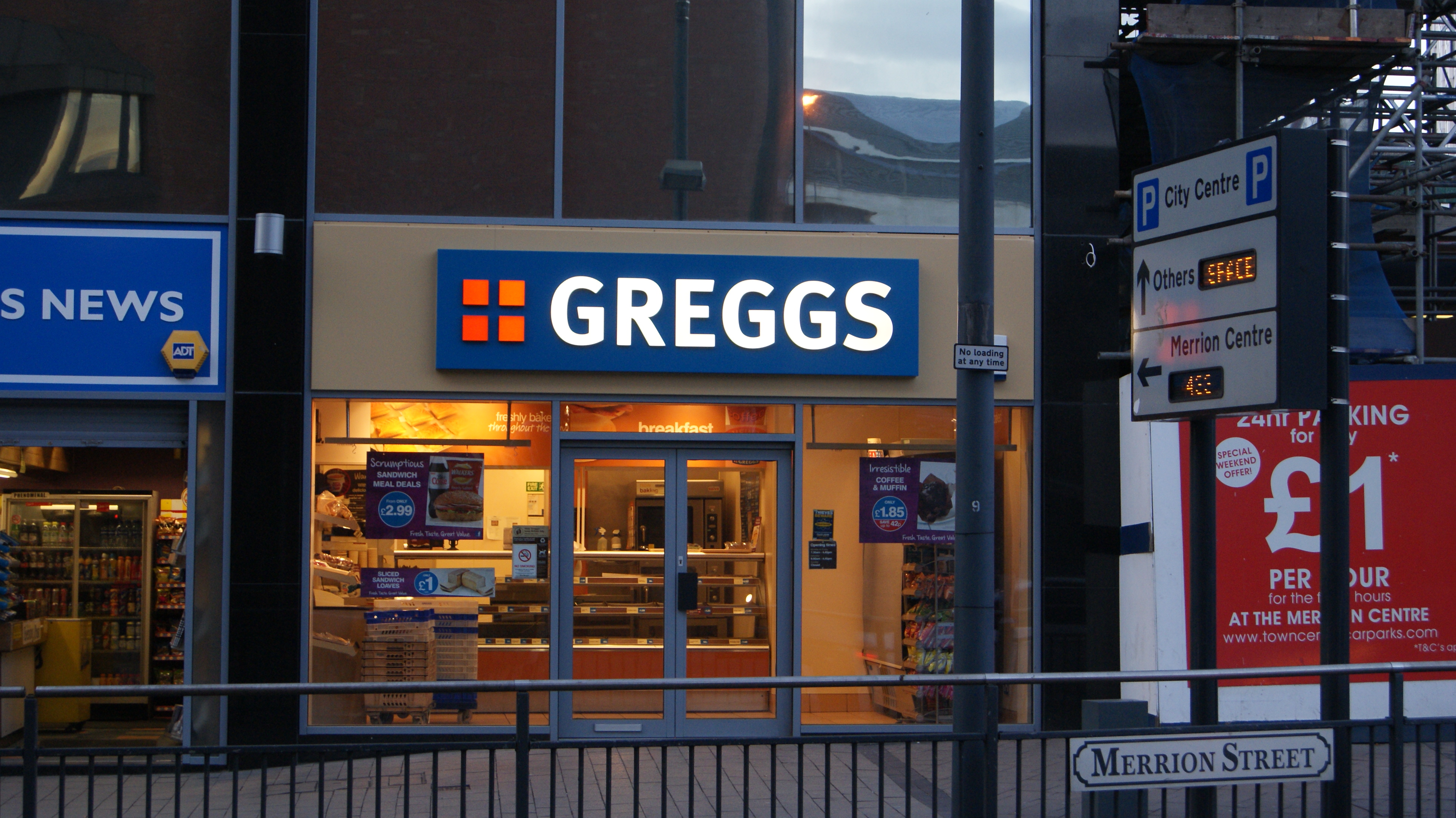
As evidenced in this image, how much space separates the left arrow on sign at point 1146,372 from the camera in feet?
19.2

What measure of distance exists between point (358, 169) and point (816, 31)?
156 inches

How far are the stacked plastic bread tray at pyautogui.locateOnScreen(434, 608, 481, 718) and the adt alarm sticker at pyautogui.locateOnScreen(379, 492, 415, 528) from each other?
0.79 metres

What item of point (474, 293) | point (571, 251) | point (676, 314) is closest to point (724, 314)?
point (676, 314)

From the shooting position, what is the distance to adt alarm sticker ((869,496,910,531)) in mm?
9914

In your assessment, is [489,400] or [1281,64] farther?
[1281,64]

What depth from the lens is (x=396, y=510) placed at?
9.59 metres

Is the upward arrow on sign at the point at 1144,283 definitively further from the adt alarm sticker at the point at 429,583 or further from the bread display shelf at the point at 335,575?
the bread display shelf at the point at 335,575

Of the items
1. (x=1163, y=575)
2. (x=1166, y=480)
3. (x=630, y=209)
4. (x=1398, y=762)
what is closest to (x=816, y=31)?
(x=630, y=209)

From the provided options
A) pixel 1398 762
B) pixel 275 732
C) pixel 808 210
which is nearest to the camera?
pixel 1398 762

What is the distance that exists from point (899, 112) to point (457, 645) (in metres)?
5.78

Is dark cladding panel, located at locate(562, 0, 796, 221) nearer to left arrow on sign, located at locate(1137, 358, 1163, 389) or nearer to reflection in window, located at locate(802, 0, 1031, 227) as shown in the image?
reflection in window, located at locate(802, 0, 1031, 227)

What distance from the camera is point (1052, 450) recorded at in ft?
32.6

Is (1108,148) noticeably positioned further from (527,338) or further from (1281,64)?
(527,338)

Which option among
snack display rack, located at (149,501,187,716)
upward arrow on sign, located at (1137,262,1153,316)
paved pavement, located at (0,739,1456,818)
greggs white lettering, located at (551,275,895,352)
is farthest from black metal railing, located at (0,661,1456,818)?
snack display rack, located at (149,501,187,716)
